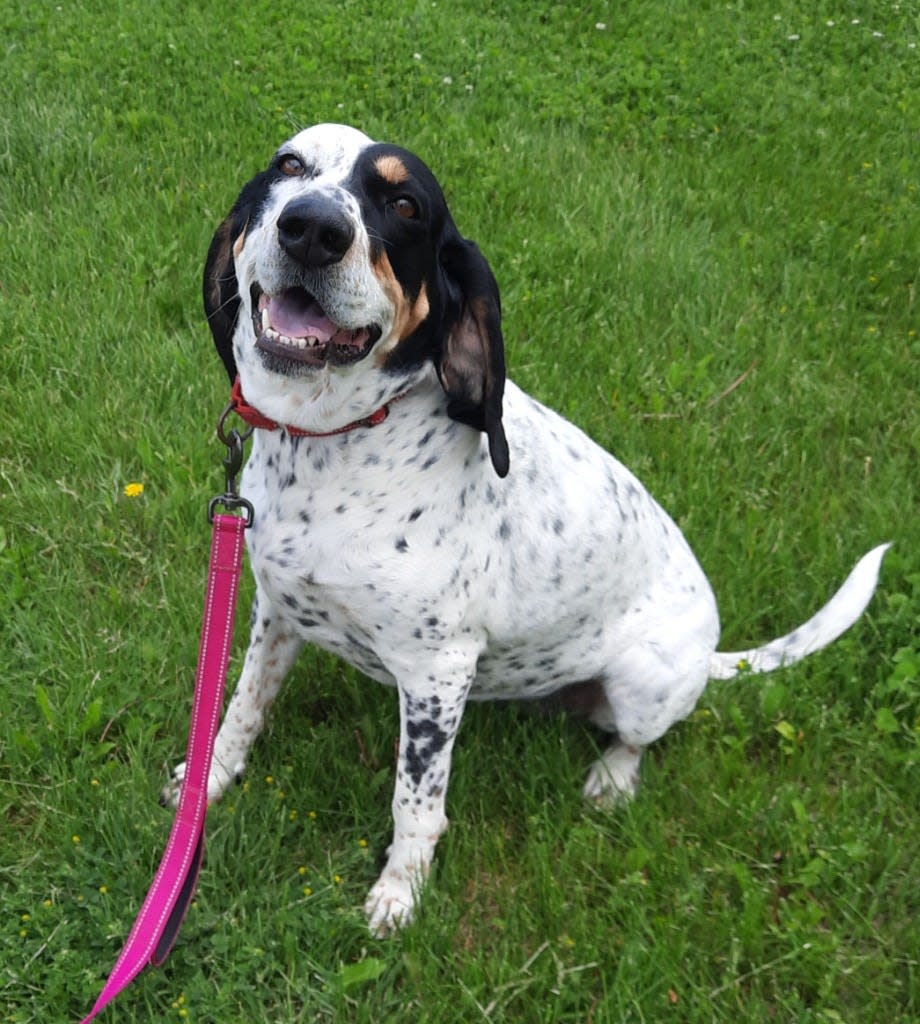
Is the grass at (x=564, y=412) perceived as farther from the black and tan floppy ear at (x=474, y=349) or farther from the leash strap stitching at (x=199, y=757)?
the black and tan floppy ear at (x=474, y=349)

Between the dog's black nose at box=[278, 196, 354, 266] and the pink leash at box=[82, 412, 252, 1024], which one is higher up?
the dog's black nose at box=[278, 196, 354, 266]

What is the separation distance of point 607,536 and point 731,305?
254cm

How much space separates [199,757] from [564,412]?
2.38m

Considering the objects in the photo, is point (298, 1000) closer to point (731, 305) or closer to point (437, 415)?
point (437, 415)

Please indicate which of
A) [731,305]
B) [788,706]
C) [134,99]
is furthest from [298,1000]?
[134,99]

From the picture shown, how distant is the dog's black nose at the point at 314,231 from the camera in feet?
7.38

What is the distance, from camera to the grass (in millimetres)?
2828

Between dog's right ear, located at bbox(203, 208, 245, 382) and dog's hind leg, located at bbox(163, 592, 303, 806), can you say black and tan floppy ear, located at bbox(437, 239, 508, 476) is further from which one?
dog's hind leg, located at bbox(163, 592, 303, 806)

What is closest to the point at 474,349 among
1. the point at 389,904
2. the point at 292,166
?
the point at 292,166

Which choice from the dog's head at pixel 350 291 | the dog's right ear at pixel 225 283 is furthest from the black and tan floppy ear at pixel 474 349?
the dog's right ear at pixel 225 283

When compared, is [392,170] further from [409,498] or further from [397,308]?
[409,498]

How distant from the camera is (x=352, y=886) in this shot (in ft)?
9.96

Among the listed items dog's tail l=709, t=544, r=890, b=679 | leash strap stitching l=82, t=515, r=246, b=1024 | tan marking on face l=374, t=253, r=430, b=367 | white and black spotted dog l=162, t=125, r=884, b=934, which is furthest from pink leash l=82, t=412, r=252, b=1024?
dog's tail l=709, t=544, r=890, b=679

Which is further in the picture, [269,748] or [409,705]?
[269,748]
